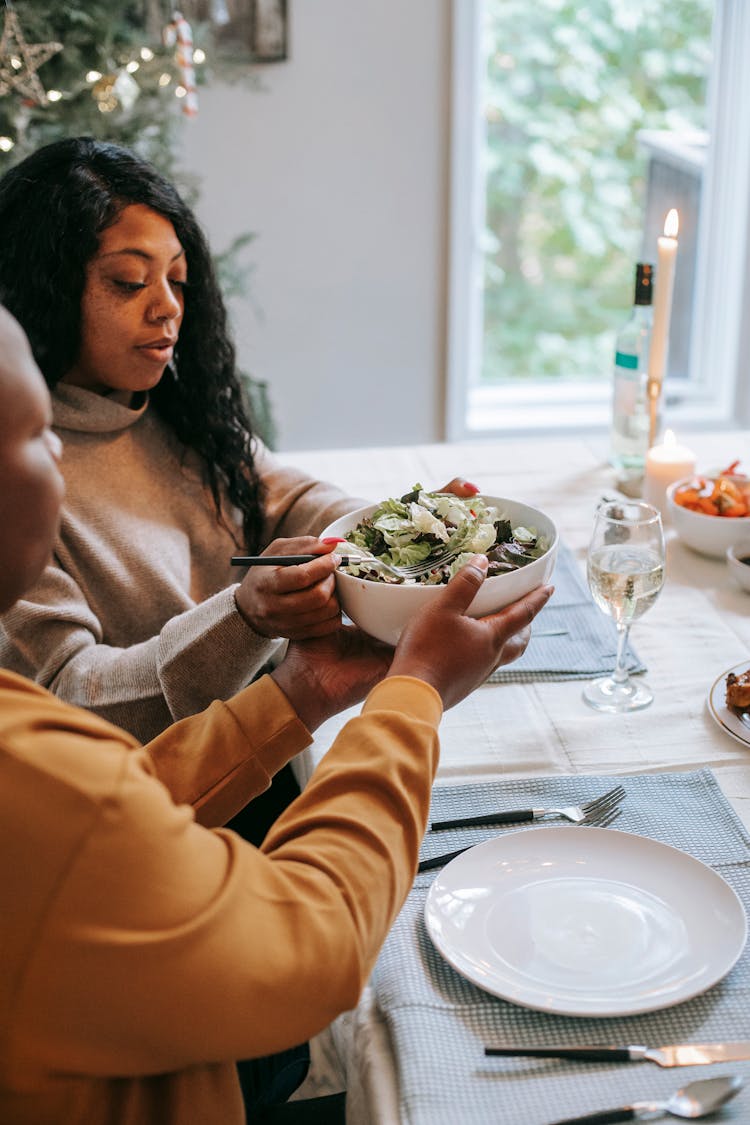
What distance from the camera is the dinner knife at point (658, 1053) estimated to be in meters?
0.75

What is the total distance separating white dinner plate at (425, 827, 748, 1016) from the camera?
0.81 m

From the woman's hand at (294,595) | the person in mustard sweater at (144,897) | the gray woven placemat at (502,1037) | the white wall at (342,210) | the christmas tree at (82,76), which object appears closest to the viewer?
the person in mustard sweater at (144,897)

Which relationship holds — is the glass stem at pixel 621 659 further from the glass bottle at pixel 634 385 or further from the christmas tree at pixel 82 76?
the christmas tree at pixel 82 76

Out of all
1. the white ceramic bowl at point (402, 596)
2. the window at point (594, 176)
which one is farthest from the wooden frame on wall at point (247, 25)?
the white ceramic bowl at point (402, 596)

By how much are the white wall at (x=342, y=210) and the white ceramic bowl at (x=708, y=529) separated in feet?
6.41

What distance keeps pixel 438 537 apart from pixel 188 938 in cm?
57

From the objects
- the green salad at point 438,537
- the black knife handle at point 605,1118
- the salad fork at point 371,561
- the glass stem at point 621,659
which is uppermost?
the green salad at point 438,537

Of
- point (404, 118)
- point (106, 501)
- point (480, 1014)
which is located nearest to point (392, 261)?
point (404, 118)

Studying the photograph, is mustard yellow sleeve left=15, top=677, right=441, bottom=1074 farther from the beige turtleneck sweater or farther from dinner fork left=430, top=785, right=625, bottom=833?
the beige turtleneck sweater

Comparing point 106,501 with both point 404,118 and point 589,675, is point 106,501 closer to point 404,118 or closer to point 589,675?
point 589,675

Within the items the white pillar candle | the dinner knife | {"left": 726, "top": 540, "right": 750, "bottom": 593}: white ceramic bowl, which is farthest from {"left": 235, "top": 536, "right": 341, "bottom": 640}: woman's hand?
the white pillar candle

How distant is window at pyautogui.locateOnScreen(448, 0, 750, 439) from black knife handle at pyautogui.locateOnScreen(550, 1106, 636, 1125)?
291 cm

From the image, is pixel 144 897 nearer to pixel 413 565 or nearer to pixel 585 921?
pixel 585 921

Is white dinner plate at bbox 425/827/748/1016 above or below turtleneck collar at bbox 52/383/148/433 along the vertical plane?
below
